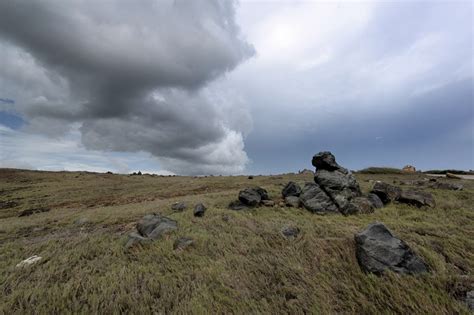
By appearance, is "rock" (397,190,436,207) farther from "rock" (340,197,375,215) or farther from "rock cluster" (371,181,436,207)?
"rock" (340,197,375,215)

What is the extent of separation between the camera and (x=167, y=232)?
26.5 feet

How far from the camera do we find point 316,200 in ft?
38.3

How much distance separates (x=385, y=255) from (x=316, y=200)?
22.2 feet

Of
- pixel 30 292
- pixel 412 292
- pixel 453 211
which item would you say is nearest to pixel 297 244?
pixel 412 292

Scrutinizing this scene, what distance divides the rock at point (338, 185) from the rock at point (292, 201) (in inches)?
63.9

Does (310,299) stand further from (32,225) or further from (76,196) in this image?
(76,196)

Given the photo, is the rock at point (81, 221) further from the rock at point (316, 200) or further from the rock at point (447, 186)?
the rock at point (447, 186)

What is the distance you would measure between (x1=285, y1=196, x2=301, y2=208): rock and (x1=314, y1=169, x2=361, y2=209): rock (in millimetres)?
1623

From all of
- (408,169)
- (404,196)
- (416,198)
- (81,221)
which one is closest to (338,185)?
(404,196)

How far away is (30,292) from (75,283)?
807 mm

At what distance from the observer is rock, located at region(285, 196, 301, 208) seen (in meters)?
12.2

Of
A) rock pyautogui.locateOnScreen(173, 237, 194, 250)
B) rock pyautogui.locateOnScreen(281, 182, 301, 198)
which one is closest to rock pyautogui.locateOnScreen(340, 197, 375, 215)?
rock pyautogui.locateOnScreen(281, 182, 301, 198)

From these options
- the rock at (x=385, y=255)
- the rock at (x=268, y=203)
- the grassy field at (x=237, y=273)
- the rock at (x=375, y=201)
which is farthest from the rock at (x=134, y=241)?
the rock at (x=375, y=201)

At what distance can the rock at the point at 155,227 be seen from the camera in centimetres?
794
